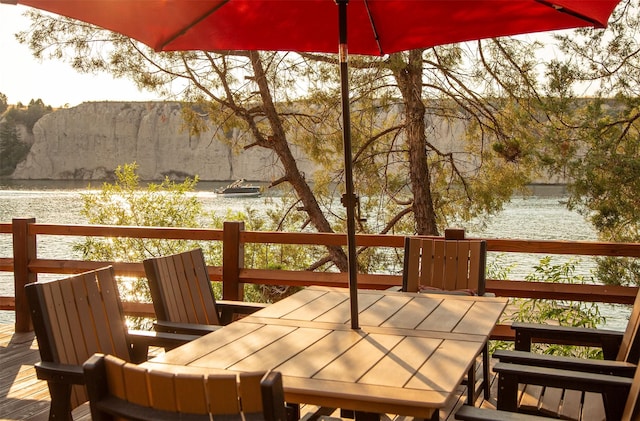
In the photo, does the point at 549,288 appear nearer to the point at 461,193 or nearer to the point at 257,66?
the point at 461,193

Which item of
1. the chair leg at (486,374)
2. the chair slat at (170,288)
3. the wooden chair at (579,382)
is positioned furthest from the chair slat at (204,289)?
the wooden chair at (579,382)

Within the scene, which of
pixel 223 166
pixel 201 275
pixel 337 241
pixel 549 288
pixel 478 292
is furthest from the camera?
pixel 223 166

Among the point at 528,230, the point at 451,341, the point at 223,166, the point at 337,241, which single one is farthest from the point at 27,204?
the point at 451,341

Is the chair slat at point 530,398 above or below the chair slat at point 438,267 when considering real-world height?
below

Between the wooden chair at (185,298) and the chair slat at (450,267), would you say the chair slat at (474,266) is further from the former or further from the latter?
the wooden chair at (185,298)

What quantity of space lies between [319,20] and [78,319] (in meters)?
1.78

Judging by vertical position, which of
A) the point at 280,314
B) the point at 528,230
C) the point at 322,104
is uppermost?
the point at 322,104

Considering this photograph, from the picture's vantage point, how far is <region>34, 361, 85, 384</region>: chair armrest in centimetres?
230

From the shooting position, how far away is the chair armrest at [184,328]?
2.87 m

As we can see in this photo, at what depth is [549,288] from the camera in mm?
4301

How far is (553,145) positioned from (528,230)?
56.8 feet

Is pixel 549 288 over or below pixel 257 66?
below

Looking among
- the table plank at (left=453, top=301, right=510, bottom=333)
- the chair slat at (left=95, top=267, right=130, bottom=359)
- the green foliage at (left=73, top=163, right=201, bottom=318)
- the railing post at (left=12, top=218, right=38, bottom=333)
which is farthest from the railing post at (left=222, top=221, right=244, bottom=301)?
the green foliage at (left=73, top=163, right=201, bottom=318)

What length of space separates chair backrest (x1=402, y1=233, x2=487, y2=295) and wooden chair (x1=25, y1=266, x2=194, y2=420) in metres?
1.56
